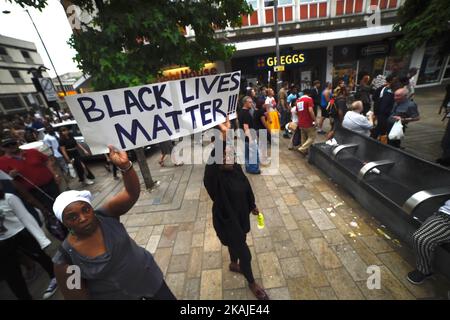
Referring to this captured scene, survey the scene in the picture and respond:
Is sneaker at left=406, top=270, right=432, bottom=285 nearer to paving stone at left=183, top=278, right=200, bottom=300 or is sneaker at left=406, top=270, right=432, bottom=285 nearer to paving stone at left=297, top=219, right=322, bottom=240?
paving stone at left=297, top=219, right=322, bottom=240

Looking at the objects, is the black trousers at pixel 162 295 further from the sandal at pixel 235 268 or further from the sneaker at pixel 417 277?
the sneaker at pixel 417 277

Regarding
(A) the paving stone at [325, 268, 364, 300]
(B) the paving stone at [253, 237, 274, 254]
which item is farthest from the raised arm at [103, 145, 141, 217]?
(A) the paving stone at [325, 268, 364, 300]

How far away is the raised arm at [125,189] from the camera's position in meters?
1.69

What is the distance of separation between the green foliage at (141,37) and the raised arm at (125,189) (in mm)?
2312

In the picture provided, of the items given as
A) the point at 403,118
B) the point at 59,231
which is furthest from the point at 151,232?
the point at 403,118

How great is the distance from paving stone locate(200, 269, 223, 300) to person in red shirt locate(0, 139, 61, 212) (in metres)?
2.83

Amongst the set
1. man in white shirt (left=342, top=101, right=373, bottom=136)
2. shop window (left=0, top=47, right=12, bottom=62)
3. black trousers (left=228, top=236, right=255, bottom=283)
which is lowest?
black trousers (left=228, top=236, right=255, bottom=283)

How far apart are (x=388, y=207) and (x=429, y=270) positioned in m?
0.95

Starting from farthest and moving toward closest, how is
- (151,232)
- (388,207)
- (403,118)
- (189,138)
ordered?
(189,138)
(403,118)
(151,232)
(388,207)

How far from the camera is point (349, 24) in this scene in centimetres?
1316

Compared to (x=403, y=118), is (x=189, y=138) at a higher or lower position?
lower

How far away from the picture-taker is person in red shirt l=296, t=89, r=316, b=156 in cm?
560

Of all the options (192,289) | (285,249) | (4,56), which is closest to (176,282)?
(192,289)
